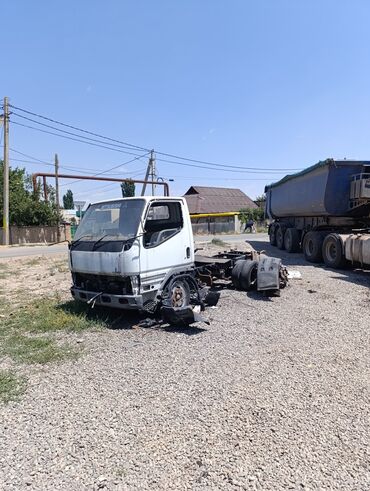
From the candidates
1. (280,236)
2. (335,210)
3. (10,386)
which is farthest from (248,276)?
(280,236)

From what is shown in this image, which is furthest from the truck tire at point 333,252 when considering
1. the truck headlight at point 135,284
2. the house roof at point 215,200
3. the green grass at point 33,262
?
the house roof at point 215,200

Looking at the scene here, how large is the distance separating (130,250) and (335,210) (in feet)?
35.3

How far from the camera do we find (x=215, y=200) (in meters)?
64.2

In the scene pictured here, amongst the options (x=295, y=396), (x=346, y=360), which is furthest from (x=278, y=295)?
(x=295, y=396)

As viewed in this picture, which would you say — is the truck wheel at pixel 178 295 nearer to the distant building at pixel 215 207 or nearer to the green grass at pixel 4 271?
the green grass at pixel 4 271

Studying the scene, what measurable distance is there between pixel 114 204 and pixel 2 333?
275cm

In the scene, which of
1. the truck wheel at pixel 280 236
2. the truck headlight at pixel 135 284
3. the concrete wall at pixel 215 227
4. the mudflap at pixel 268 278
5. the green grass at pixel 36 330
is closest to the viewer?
the green grass at pixel 36 330

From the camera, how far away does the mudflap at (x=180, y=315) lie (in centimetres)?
635

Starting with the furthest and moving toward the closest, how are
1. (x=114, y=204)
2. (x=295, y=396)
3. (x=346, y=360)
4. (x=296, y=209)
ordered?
1. (x=296, y=209)
2. (x=114, y=204)
3. (x=346, y=360)
4. (x=295, y=396)

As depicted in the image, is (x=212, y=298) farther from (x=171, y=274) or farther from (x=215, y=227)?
(x=215, y=227)

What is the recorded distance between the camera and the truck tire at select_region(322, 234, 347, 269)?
13.7 metres

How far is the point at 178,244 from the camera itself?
7.28m

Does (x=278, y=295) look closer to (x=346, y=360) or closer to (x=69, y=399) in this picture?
(x=346, y=360)

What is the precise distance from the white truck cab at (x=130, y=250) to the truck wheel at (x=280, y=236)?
1420cm
